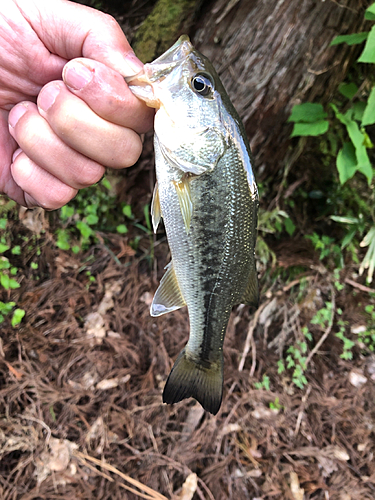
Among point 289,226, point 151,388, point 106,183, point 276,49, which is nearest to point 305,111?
point 276,49

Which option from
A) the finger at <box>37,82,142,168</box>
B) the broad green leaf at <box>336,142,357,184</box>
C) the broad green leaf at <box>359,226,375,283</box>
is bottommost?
the broad green leaf at <box>359,226,375,283</box>

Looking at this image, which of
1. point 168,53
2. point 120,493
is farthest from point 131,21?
point 120,493

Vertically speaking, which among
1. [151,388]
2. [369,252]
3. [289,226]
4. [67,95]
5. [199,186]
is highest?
[67,95]

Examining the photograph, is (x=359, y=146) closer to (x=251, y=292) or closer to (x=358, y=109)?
(x=358, y=109)

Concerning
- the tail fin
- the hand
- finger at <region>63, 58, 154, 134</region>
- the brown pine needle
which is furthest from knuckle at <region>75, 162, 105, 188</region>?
the brown pine needle

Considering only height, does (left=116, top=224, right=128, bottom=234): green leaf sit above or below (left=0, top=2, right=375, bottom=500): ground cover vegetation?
above

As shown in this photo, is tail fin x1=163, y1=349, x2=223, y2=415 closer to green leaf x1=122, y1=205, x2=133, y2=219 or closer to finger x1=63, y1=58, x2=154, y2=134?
finger x1=63, y1=58, x2=154, y2=134

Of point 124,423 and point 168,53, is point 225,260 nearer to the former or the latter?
point 168,53
